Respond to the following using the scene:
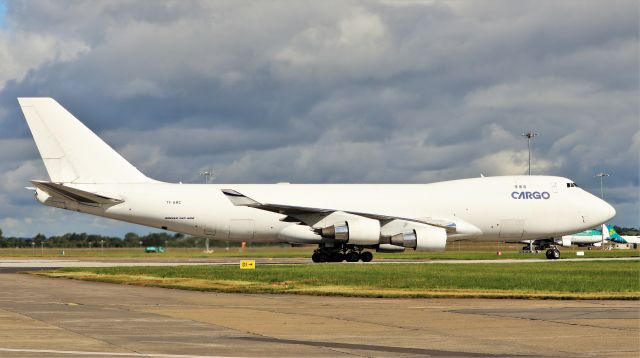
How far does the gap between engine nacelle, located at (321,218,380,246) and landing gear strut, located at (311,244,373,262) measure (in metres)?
2.26

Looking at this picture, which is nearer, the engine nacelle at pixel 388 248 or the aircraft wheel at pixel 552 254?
the engine nacelle at pixel 388 248

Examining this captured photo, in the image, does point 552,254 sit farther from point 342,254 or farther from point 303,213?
point 303,213

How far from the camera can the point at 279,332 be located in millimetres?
15078

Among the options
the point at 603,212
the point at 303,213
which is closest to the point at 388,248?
the point at 303,213

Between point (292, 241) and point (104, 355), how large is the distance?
37240 millimetres

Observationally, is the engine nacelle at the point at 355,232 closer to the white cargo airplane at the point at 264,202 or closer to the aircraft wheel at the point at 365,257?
the white cargo airplane at the point at 264,202

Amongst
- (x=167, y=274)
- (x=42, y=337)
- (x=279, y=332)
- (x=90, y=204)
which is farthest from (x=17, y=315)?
(x=90, y=204)

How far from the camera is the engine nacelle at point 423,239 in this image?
45344mm

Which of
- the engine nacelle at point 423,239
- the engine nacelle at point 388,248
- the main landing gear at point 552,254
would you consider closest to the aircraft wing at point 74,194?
the engine nacelle at point 388,248

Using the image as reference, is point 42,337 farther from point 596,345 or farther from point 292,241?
point 292,241

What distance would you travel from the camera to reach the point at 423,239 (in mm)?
45281

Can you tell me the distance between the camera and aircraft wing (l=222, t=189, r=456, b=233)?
44.7 meters

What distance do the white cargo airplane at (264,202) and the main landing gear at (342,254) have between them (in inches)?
2.5

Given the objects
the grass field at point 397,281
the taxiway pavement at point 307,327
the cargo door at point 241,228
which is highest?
the cargo door at point 241,228
